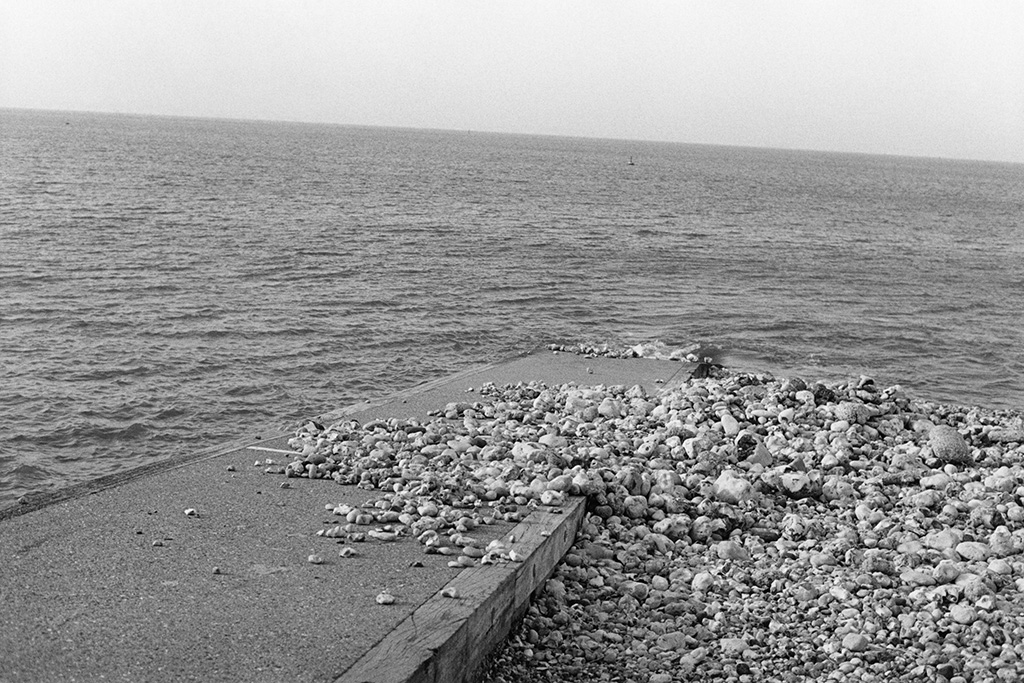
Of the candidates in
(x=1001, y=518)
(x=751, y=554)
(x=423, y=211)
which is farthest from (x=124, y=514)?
(x=423, y=211)

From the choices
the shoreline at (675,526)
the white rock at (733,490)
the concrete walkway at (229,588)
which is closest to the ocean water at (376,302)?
the shoreline at (675,526)

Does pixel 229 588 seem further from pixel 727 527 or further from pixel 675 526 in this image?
pixel 727 527

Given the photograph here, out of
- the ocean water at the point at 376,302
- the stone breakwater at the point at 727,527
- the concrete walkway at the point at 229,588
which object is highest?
the concrete walkway at the point at 229,588

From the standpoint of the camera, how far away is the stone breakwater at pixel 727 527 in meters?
6.26

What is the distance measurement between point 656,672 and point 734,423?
4.38 metres

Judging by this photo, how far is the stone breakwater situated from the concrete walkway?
28 cm

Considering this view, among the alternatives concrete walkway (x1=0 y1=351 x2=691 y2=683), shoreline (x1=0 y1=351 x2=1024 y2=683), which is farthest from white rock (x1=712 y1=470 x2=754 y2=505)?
concrete walkway (x1=0 y1=351 x2=691 y2=683)

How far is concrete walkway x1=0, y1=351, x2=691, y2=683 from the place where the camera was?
203 inches

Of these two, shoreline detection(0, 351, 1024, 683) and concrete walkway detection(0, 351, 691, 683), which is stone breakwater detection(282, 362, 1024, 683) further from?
concrete walkway detection(0, 351, 691, 683)

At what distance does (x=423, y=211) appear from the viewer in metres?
45.9

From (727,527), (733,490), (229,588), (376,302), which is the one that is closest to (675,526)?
(727,527)

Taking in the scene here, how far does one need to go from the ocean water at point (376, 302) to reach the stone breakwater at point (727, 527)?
286 centimetres

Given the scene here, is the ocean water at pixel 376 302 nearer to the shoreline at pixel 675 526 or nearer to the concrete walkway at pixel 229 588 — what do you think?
the shoreline at pixel 675 526

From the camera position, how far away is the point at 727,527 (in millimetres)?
7895
